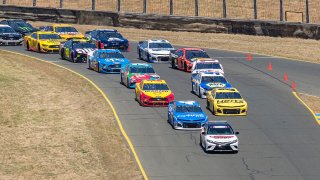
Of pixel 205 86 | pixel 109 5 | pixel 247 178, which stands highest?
pixel 109 5

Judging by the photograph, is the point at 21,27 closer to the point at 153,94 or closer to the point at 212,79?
the point at 212,79

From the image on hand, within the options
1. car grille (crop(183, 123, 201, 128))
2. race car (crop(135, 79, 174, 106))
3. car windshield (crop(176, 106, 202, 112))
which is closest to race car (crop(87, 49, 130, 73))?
race car (crop(135, 79, 174, 106))

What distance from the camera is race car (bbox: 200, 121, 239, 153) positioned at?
37156 millimetres

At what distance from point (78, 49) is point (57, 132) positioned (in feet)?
59.1

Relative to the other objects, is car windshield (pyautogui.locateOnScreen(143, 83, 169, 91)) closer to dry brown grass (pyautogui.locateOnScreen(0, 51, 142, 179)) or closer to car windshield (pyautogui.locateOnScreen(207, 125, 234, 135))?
dry brown grass (pyautogui.locateOnScreen(0, 51, 142, 179))

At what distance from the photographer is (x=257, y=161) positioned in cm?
3625

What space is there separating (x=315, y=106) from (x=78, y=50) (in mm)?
18795

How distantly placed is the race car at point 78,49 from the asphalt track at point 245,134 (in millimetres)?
2640

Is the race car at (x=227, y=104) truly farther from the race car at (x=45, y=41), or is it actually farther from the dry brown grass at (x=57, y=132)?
the race car at (x=45, y=41)

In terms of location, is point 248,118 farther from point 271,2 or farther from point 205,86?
point 271,2

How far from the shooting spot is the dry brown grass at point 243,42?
66.1 m

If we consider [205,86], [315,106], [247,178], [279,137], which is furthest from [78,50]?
[247,178]

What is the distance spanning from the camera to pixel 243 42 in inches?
2768

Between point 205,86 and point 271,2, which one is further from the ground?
point 271,2
